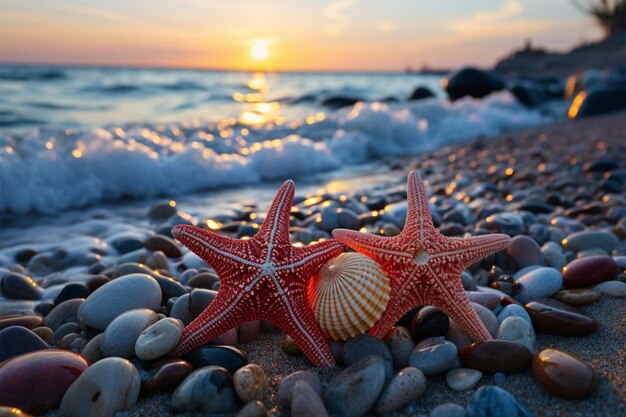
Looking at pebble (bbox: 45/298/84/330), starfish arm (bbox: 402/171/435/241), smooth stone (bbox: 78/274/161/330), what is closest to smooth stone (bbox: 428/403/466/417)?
starfish arm (bbox: 402/171/435/241)

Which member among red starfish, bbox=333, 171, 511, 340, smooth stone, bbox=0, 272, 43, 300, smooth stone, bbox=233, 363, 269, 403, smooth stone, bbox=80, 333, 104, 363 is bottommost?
smooth stone, bbox=0, 272, 43, 300

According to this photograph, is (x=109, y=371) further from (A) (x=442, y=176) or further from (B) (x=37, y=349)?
(A) (x=442, y=176)

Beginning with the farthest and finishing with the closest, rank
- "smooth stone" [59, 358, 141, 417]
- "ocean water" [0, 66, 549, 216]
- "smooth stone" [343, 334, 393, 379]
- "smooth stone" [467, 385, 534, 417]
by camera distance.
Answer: "ocean water" [0, 66, 549, 216] → "smooth stone" [343, 334, 393, 379] → "smooth stone" [59, 358, 141, 417] → "smooth stone" [467, 385, 534, 417]

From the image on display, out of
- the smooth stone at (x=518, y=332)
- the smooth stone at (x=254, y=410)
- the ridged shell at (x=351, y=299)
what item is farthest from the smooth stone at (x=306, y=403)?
the smooth stone at (x=518, y=332)

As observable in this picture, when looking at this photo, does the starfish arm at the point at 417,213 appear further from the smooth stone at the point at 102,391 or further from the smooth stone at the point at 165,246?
the smooth stone at the point at 165,246

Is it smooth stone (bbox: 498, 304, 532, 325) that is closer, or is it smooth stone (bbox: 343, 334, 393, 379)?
smooth stone (bbox: 343, 334, 393, 379)

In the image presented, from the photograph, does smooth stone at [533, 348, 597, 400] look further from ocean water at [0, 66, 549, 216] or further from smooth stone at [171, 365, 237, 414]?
ocean water at [0, 66, 549, 216]

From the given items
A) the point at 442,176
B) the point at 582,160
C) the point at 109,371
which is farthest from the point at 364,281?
the point at 582,160
